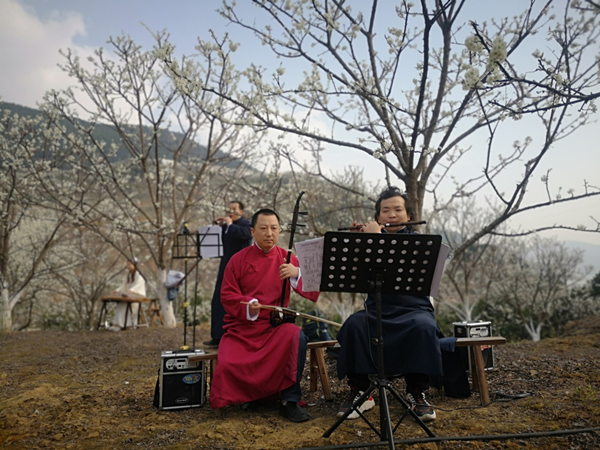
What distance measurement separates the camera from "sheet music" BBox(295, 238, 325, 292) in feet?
9.88

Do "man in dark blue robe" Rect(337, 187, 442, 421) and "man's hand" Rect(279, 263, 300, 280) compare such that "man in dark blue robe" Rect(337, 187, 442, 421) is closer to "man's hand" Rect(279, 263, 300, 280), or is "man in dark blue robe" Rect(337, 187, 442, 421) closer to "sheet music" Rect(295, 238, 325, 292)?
"sheet music" Rect(295, 238, 325, 292)

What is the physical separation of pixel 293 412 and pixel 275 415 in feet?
0.65

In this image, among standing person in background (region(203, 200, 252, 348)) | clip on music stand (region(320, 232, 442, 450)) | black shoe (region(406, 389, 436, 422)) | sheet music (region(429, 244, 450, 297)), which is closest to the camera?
clip on music stand (region(320, 232, 442, 450))

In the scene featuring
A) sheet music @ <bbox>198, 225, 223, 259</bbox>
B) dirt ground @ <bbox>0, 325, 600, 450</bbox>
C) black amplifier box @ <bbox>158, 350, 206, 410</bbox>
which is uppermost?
sheet music @ <bbox>198, 225, 223, 259</bbox>

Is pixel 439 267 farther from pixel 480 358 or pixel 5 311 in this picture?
pixel 5 311

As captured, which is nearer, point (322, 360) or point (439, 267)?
point (439, 267)

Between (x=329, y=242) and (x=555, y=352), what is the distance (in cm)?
391

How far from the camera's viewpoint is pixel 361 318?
133 inches

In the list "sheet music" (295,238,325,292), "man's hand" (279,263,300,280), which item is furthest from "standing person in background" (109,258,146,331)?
"sheet music" (295,238,325,292)

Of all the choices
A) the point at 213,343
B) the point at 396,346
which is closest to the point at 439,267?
the point at 396,346

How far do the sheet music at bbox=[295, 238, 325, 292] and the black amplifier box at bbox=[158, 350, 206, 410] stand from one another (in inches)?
51.2

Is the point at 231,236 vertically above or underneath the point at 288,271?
above

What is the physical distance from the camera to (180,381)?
376 cm

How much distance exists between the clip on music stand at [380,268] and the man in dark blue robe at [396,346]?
372 mm
